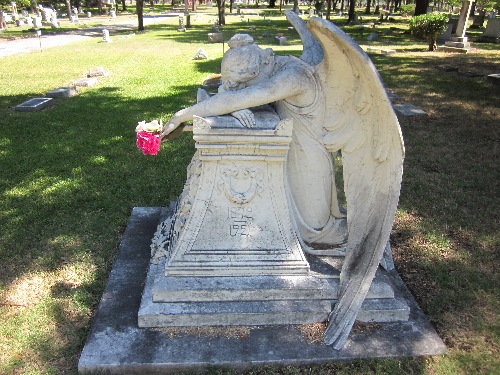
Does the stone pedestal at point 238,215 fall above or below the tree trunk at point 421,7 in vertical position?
below

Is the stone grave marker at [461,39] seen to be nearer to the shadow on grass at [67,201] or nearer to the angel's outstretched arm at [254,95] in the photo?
the shadow on grass at [67,201]

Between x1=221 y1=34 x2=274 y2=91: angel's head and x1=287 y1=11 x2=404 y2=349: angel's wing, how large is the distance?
396 mm

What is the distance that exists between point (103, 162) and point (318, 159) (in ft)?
12.5

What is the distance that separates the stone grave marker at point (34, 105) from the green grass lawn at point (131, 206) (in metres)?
0.18

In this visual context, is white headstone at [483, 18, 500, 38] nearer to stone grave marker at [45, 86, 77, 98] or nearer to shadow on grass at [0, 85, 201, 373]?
shadow on grass at [0, 85, 201, 373]

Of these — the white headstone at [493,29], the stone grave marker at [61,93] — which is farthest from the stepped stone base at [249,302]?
the white headstone at [493,29]

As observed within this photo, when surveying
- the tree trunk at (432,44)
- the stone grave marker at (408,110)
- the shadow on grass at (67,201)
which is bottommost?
the shadow on grass at (67,201)

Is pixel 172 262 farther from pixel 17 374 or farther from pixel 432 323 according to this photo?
pixel 432 323

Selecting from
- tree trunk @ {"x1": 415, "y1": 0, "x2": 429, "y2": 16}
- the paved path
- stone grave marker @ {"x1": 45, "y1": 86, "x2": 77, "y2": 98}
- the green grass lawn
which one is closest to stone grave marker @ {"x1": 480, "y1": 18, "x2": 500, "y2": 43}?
tree trunk @ {"x1": 415, "y1": 0, "x2": 429, "y2": 16}

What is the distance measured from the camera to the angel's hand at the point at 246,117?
9.29 feet

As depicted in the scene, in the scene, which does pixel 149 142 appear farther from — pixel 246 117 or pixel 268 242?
pixel 268 242

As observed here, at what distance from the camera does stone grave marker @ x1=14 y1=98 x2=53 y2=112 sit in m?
8.42

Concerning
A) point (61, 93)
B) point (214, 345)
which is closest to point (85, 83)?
point (61, 93)

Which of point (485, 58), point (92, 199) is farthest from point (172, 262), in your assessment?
point (485, 58)
